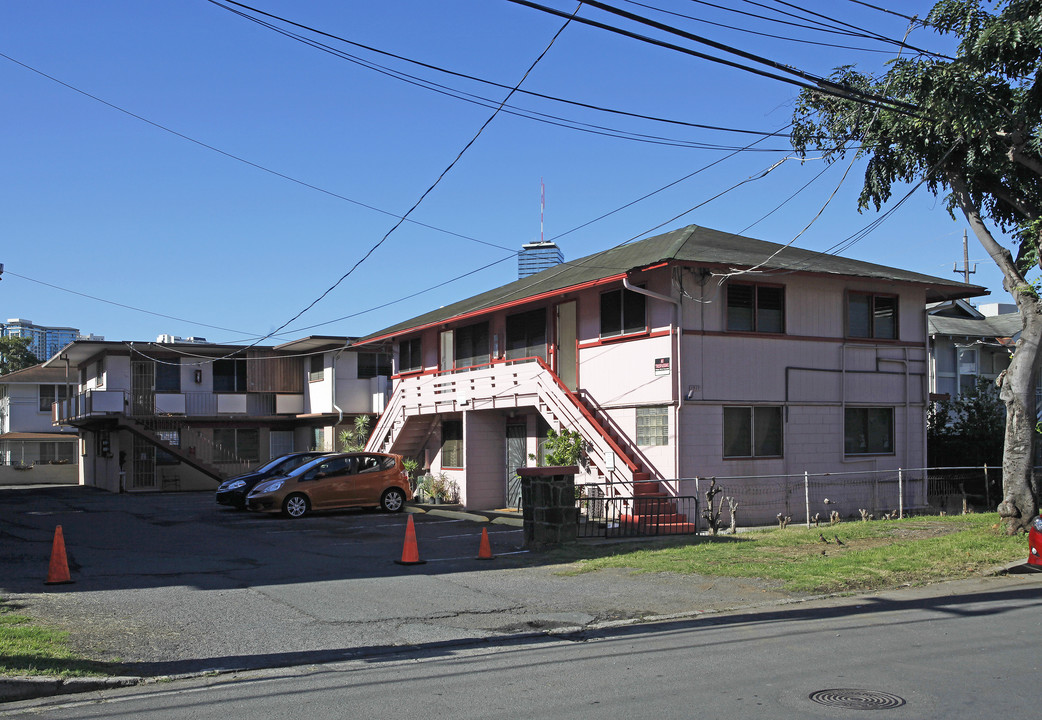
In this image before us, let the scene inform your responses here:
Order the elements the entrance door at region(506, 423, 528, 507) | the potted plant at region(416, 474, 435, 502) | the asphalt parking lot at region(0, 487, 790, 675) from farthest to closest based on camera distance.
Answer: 1. the potted plant at region(416, 474, 435, 502)
2. the entrance door at region(506, 423, 528, 507)
3. the asphalt parking lot at region(0, 487, 790, 675)

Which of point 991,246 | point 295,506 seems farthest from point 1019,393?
point 295,506

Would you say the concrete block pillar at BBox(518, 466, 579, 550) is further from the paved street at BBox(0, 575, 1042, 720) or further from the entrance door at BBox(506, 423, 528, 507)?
the entrance door at BBox(506, 423, 528, 507)

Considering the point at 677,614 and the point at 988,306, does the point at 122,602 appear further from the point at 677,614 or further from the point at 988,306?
the point at 988,306

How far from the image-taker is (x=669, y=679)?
7.30 metres

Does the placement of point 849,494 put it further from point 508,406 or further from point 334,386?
point 334,386

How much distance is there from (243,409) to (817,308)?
2715cm

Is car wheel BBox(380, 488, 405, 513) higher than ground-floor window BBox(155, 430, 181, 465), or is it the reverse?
ground-floor window BBox(155, 430, 181, 465)

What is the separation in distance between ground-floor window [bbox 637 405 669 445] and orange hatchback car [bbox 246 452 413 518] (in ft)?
23.1

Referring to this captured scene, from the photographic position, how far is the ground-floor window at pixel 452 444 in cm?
2845

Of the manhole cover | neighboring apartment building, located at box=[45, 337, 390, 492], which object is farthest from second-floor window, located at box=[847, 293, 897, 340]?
neighboring apartment building, located at box=[45, 337, 390, 492]

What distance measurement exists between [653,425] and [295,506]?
9111 mm

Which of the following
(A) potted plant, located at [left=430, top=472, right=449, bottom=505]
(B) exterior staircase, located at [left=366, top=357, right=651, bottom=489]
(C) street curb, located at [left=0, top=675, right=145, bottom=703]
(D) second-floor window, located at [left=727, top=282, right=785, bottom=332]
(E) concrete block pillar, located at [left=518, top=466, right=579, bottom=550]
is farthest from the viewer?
(A) potted plant, located at [left=430, top=472, right=449, bottom=505]

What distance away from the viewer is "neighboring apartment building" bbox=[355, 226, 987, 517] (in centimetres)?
2006

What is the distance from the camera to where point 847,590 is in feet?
38.9
